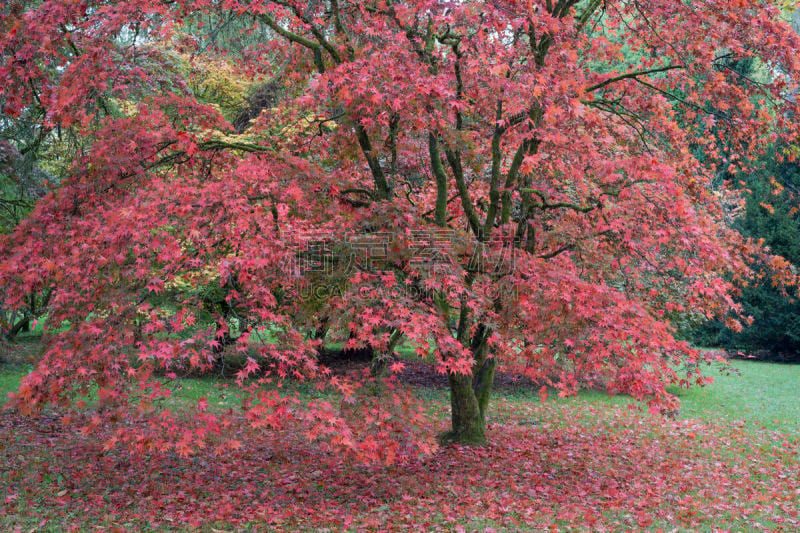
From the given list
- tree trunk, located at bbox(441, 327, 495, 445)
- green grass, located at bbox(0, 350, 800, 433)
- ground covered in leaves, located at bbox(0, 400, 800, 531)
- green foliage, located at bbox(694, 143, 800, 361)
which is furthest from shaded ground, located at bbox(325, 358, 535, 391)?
green foliage, located at bbox(694, 143, 800, 361)

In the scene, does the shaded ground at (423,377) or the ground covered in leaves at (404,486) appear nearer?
the ground covered in leaves at (404,486)

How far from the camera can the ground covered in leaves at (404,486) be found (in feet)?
20.4

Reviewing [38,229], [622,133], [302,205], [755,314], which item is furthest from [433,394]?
[755,314]

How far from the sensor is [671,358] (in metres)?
6.73

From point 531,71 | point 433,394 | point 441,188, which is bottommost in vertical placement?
point 433,394

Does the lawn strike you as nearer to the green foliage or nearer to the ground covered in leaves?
the ground covered in leaves

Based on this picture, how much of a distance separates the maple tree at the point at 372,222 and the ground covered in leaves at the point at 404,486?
2.61ft

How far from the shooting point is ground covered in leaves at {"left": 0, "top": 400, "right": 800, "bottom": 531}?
20.4ft

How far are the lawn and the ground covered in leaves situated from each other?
0.02 metres

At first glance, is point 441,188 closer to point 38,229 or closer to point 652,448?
point 38,229

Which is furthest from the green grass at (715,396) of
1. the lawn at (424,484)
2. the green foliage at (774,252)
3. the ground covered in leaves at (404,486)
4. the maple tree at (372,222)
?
the maple tree at (372,222)

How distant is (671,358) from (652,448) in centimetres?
415

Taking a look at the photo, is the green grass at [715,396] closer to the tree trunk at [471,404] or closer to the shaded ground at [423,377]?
the shaded ground at [423,377]

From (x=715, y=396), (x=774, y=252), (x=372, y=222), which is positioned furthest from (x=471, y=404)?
(x=774, y=252)
